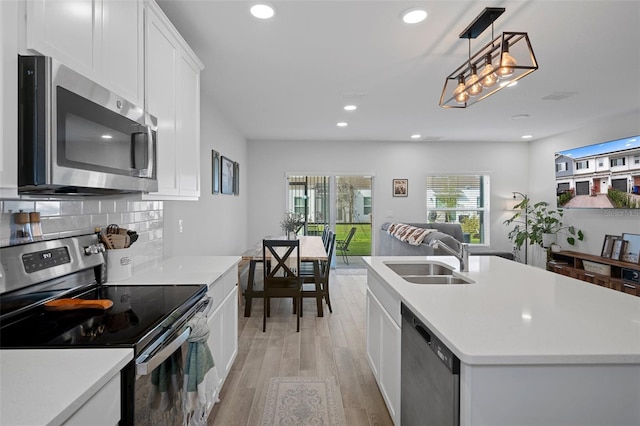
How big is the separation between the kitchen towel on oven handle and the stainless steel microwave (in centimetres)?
70

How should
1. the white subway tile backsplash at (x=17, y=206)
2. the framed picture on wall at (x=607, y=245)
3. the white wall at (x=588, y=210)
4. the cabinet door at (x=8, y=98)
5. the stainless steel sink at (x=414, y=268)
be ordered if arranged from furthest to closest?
1. the framed picture on wall at (x=607, y=245)
2. the white wall at (x=588, y=210)
3. the stainless steel sink at (x=414, y=268)
4. the white subway tile backsplash at (x=17, y=206)
5. the cabinet door at (x=8, y=98)

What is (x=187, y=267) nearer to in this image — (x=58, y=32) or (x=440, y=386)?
(x=58, y=32)

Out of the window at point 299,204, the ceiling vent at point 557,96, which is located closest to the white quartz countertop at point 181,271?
the ceiling vent at point 557,96

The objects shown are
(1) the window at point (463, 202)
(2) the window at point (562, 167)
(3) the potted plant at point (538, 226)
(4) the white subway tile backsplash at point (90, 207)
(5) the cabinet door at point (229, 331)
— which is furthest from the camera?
(1) the window at point (463, 202)

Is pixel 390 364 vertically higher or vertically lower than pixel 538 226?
lower

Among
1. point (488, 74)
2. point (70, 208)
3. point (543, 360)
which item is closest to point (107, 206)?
point (70, 208)

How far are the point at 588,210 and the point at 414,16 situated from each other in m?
5.06

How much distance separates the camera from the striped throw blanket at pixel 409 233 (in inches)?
203

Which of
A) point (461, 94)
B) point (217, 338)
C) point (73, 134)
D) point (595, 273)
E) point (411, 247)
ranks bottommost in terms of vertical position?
point (595, 273)

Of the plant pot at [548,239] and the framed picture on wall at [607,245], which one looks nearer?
the framed picture on wall at [607,245]

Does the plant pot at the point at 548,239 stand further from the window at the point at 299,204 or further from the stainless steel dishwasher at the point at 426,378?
the stainless steel dishwasher at the point at 426,378

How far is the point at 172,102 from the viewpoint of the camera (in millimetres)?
2162

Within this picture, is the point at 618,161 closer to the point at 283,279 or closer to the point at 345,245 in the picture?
the point at 345,245

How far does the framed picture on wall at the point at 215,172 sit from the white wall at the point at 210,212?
79 mm
